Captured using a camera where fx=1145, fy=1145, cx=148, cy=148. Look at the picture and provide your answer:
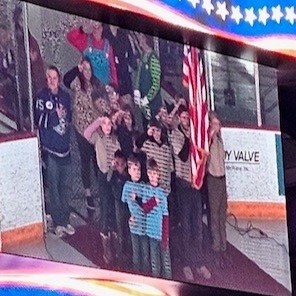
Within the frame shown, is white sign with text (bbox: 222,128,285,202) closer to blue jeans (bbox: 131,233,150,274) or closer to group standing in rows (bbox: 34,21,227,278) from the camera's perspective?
group standing in rows (bbox: 34,21,227,278)

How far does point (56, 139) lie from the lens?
2729 mm

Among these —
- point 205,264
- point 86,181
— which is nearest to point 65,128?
point 86,181

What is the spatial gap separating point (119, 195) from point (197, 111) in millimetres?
376

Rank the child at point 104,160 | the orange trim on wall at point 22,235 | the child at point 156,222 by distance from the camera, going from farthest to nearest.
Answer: the child at point 156,222, the child at point 104,160, the orange trim on wall at point 22,235

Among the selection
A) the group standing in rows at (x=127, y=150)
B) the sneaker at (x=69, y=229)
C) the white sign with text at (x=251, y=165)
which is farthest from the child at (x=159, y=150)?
the sneaker at (x=69, y=229)

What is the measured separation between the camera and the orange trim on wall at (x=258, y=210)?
3.14 metres

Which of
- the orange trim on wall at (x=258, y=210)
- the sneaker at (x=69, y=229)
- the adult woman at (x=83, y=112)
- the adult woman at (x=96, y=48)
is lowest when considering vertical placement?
the orange trim on wall at (x=258, y=210)

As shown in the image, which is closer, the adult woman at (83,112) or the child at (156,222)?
the adult woman at (83,112)

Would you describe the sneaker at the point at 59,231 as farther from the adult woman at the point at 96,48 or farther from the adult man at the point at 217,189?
the adult man at the point at 217,189

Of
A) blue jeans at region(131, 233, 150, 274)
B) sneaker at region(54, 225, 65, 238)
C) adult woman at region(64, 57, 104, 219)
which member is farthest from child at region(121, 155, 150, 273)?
sneaker at region(54, 225, 65, 238)

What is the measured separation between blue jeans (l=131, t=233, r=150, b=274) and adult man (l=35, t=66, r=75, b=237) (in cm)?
22

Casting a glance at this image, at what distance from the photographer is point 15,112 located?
2643 mm

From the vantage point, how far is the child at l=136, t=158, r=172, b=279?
292 centimetres

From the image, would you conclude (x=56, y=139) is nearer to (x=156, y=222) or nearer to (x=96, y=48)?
(x=96, y=48)
